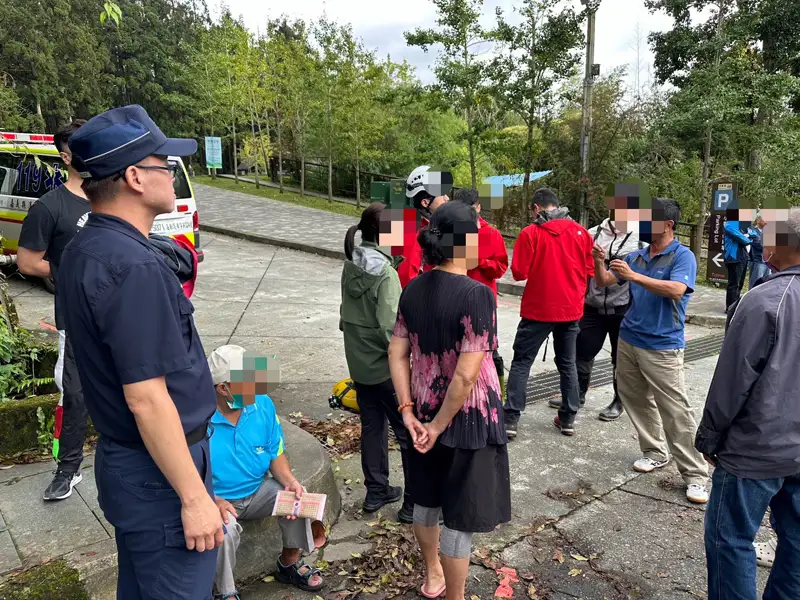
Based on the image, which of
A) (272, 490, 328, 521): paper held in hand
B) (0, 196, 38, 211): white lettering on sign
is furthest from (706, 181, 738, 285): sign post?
(0, 196, 38, 211): white lettering on sign

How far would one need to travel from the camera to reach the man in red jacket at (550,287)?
4367 millimetres

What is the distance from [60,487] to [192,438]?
6.51ft

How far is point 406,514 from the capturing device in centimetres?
350

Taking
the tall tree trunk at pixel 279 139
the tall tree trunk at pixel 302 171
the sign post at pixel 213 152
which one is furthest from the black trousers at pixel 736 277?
the sign post at pixel 213 152

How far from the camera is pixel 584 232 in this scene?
4.50m

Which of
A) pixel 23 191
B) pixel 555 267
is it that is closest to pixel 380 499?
pixel 555 267

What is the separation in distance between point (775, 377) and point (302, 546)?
2.13 meters

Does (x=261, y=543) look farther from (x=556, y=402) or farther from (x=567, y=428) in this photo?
(x=556, y=402)

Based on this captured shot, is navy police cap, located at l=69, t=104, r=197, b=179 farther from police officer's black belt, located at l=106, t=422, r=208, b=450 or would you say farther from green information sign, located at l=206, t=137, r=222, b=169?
green information sign, located at l=206, t=137, r=222, b=169

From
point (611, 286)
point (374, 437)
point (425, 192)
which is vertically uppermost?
point (425, 192)

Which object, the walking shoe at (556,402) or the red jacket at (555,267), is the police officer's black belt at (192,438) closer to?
the red jacket at (555,267)

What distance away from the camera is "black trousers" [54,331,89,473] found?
310 centimetres

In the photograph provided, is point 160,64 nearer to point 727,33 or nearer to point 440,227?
point 727,33

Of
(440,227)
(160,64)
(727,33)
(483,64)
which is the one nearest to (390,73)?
(483,64)
